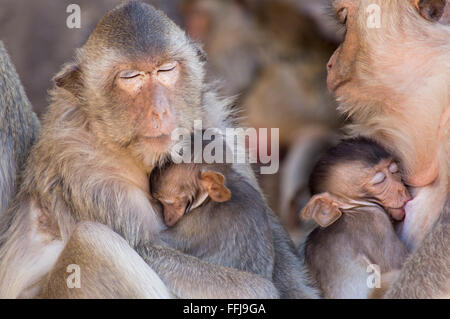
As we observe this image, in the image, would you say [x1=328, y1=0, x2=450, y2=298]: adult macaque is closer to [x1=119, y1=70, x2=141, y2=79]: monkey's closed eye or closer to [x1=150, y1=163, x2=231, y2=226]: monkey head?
[x1=150, y1=163, x2=231, y2=226]: monkey head

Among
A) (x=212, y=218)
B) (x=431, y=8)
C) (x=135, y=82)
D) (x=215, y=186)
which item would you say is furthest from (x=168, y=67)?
(x=431, y=8)

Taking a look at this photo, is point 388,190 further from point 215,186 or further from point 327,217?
point 215,186

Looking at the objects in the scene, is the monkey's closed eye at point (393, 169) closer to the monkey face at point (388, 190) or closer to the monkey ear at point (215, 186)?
the monkey face at point (388, 190)

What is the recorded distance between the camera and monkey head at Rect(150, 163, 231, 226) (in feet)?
13.8

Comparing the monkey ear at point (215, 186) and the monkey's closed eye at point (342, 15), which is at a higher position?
the monkey's closed eye at point (342, 15)

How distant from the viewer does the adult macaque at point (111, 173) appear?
12.7 ft

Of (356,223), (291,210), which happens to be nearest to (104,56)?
(356,223)

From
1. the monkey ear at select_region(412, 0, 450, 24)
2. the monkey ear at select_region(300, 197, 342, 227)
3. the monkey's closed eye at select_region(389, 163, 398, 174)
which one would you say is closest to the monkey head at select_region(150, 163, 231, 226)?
the monkey ear at select_region(300, 197, 342, 227)

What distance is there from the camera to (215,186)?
421cm

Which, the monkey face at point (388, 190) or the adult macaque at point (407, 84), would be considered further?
the monkey face at point (388, 190)

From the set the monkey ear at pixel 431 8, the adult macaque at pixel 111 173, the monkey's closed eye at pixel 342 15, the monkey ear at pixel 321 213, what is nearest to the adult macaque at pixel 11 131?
Result: the adult macaque at pixel 111 173

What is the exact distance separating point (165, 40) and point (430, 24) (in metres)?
1.48
